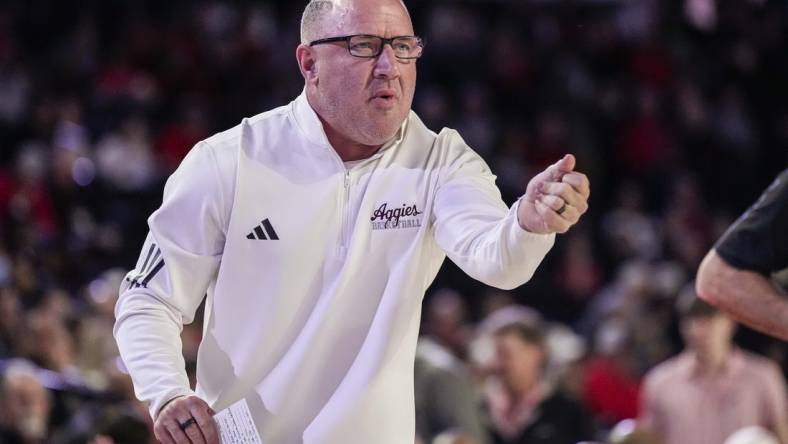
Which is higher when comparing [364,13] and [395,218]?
[364,13]

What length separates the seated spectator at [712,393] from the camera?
7.72 m

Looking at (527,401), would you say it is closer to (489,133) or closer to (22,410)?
(22,410)

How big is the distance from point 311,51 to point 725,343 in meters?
4.57

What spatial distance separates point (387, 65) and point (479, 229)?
1.85 ft

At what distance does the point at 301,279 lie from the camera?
3.78m

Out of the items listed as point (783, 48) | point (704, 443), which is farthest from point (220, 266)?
point (783, 48)

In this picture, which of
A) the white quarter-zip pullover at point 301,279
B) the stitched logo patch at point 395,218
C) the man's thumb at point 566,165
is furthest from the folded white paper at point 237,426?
the man's thumb at point 566,165

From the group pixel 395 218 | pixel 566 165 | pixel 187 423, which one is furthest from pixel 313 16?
pixel 187 423

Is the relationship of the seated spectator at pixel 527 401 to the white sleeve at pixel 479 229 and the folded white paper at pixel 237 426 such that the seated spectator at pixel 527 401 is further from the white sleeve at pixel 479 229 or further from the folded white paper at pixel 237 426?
the folded white paper at pixel 237 426

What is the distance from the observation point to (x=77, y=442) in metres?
5.80

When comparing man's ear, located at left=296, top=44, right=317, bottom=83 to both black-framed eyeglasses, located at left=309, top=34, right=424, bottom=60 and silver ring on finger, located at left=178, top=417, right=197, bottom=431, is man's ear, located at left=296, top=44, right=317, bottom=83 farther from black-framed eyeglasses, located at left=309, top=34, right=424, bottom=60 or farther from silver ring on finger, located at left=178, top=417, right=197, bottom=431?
silver ring on finger, located at left=178, top=417, right=197, bottom=431

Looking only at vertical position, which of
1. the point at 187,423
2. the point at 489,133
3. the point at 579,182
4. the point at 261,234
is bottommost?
the point at 489,133

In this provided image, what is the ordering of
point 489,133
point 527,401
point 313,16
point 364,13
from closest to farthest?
point 364,13 < point 313,16 < point 527,401 < point 489,133

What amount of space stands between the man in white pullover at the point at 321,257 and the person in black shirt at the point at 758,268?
0.67 meters
